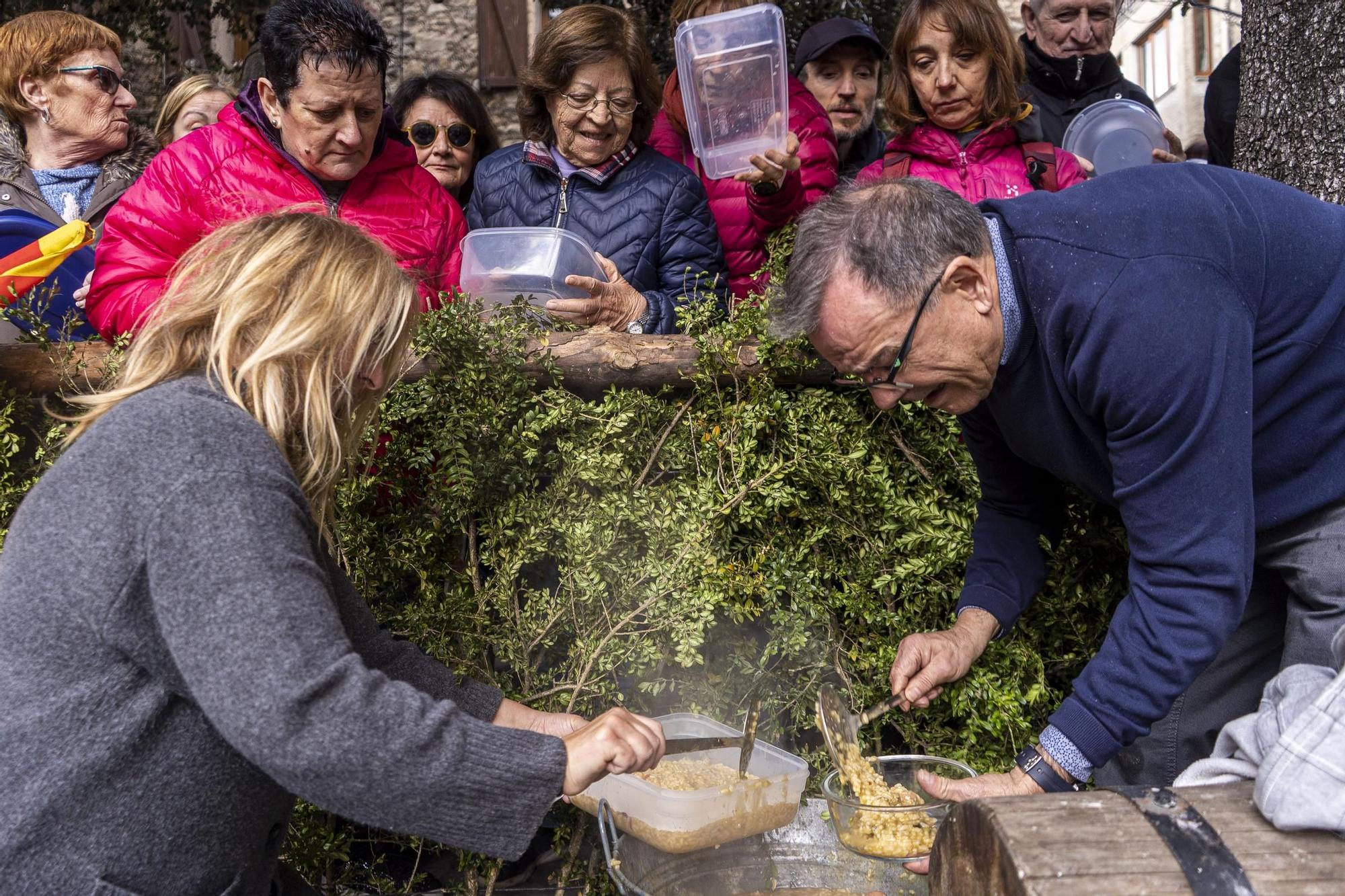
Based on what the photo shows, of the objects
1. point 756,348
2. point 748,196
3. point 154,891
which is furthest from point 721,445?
point 154,891

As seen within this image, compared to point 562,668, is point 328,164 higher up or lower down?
higher up

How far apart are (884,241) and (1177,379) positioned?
60 cm

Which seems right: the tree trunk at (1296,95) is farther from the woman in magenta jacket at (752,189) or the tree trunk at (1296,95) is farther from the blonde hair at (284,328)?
the blonde hair at (284,328)

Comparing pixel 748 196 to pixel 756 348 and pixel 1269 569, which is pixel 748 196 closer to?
pixel 756 348

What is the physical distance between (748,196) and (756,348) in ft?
2.83

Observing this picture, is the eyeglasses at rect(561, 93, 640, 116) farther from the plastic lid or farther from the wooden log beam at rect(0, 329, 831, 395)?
the plastic lid

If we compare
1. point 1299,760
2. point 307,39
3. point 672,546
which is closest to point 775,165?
point 672,546

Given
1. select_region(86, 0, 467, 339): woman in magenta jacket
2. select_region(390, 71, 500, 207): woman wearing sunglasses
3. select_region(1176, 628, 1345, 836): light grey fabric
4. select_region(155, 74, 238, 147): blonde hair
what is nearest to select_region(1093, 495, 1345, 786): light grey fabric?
select_region(1176, 628, 1345, 836): light grey fabric

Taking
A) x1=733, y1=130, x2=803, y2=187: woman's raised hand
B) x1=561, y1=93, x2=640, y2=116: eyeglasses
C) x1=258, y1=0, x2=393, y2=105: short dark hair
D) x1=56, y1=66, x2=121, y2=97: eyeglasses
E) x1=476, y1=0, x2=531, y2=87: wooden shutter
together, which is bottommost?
x1=476, y1=0, x2=531, y2=87: wooden shutter

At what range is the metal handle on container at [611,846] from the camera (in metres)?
2.24

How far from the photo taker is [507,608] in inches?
114

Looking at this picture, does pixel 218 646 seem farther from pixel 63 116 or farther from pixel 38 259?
pixel 63 116

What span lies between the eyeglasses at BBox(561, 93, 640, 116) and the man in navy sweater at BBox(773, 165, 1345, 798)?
1.43 meters

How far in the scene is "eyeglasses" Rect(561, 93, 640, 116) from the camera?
3.62 metres
